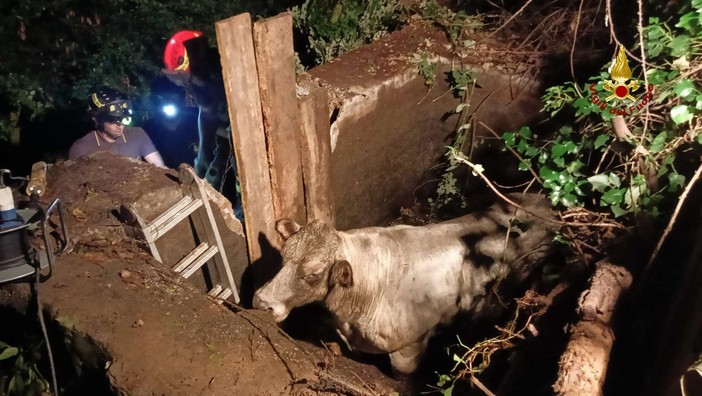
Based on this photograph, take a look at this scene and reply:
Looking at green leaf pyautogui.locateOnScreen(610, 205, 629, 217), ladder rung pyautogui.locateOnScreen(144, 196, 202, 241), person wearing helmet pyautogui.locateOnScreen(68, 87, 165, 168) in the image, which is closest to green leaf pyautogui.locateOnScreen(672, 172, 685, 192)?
green leaf pyautogui.locateOnScreen(610, 205, 629, 217)

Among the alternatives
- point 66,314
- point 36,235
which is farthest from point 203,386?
point 36,235

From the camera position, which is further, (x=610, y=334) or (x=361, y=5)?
(x=361, y=5)

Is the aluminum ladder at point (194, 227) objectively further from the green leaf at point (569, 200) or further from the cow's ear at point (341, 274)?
the green leaf at point (569, 200)

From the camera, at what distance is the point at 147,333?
3.08m

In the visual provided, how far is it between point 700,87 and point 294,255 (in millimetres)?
2641

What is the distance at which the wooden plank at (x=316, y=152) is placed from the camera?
4371mm

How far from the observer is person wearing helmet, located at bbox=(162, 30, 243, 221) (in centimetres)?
565

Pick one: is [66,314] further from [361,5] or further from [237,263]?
[361,5]

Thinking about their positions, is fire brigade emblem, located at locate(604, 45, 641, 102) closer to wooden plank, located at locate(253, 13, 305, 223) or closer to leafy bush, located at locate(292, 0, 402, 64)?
wooden plank, located at locate(253, 13, 305, 223)

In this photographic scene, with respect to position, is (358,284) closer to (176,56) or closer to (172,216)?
(172,216)

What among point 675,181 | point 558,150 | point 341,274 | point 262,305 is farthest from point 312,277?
point 675,181

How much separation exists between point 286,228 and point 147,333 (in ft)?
4.02

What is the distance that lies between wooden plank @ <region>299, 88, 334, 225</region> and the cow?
704mm

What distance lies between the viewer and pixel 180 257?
4512mm
